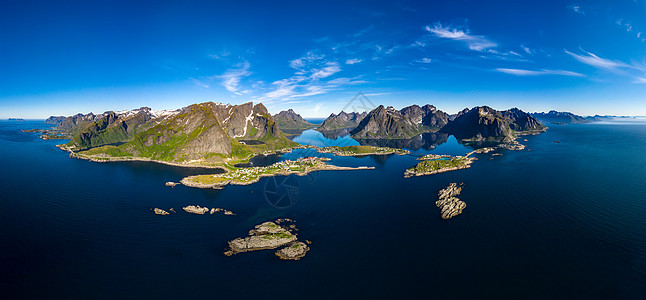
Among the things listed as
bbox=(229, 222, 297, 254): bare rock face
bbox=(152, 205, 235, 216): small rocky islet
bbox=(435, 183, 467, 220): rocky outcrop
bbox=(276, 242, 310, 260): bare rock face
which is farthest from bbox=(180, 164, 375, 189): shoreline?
bbox=(276, 242, 310, 260): bare rock face

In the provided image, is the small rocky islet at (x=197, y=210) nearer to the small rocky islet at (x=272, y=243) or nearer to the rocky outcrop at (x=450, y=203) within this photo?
the small rocky islet at (x=272, y=243)

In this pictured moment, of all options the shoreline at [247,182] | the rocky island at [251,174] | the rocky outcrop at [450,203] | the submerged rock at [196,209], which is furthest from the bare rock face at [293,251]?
the rocky island at [251,174]

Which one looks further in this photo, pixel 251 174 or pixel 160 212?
pixel 251 174

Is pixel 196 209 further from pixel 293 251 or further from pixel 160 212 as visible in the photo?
pixel 293 251

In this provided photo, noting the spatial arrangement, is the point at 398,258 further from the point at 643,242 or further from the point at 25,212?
the point at 25,212

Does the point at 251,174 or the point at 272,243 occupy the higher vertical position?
the point at 251,174

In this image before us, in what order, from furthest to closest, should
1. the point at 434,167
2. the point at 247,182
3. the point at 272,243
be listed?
the point at 434,167 → the point at 247,182 → the point at 272,243


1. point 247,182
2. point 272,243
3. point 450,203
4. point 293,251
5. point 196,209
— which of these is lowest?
point 293,251

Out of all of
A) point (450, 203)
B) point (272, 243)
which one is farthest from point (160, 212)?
point (450, 203)
